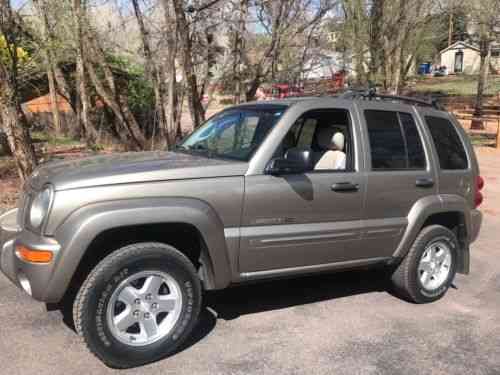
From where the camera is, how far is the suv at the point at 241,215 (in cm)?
336

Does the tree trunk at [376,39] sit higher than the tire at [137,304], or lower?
higher

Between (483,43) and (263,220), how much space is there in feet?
65.6

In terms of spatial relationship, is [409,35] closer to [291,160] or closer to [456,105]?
[291,160]

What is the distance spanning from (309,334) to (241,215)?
1.14 meters

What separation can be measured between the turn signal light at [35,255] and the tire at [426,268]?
3.07 m

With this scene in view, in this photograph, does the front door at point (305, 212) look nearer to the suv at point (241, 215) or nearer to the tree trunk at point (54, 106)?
the suv at point (241, 215)

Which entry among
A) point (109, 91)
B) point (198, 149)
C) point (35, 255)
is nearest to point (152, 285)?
point (35, 255)

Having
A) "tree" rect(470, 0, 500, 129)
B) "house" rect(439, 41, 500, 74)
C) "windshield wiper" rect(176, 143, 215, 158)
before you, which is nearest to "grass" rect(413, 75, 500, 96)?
"house" rect(439, 41, 500, 74)

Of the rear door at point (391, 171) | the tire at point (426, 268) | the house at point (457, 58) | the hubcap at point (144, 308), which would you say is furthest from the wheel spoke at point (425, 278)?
the house at point (457, 58)

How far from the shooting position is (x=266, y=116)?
430 centimetres

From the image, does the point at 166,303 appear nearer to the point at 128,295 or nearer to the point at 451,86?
the point at 128,295

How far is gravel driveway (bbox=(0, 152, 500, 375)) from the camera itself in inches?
142

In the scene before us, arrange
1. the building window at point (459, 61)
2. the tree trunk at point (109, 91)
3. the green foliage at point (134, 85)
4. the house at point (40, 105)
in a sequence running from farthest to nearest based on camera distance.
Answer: the building window at point (459, 61), the house at point (40, 105), the green foliage at point (134, 85), the tree trunk at point (109, 91)

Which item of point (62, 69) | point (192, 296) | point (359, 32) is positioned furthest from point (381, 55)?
point (192, 296)
